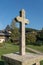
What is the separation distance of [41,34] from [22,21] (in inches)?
1227

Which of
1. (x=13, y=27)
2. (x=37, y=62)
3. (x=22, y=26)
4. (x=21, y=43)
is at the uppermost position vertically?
(x=13, y=27)

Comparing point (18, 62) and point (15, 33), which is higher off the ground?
point (15, 33)

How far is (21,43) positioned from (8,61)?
4.39 ft

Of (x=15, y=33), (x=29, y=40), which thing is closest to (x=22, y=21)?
(x=29, y=40)

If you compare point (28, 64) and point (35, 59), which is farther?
point (35, 59)

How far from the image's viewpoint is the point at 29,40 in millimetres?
32594

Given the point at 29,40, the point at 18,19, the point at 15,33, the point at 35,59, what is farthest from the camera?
the point at 15,33

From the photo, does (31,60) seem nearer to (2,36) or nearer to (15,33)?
(15,33)

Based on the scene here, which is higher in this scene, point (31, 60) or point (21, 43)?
point (21, 43)

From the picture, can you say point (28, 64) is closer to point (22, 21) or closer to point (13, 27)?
point (22, 21)

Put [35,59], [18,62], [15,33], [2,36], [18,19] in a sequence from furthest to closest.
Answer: [2,36] → [15,33] → [18,19] → [35,59] → [18,62]

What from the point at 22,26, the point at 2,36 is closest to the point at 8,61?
the point at 22,26

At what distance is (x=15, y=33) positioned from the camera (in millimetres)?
37000

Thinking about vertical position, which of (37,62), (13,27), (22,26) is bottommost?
(37,62)
